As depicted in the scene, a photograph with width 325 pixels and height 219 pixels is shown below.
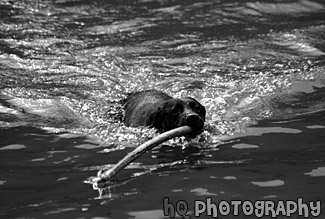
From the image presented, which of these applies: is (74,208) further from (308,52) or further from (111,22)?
(111,22)

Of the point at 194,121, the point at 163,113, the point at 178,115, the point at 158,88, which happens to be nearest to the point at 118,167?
the point at 194,121

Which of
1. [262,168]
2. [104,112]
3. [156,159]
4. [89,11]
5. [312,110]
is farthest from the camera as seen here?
[89,11]

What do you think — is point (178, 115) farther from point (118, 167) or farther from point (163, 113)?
point (118, 167)

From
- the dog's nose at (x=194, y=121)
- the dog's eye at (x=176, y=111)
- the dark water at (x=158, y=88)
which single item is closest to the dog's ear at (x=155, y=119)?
the dark water at (x=158, y=88)

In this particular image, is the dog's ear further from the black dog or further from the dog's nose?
the dog's nose

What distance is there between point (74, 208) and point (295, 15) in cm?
1023

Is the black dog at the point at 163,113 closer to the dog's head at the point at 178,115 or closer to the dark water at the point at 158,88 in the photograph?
the dog's head at the point at 178,115

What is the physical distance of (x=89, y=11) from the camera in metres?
14.5

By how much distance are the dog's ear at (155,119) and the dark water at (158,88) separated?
17 cm

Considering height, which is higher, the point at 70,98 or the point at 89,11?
the point at 89,11

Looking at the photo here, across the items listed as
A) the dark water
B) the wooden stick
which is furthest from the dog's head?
the wooden stick

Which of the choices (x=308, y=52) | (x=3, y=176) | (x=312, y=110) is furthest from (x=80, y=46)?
(x=3, y=176)

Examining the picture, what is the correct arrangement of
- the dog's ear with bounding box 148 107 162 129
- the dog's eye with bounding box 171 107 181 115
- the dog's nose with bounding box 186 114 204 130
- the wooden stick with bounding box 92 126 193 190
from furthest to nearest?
the dog's ear with bounding box 148 107 162 129
the dog's eye with bounding box 171 107 181 115
the dog's nose with bounding box 186 114 204 130
the wooden stick with bounding box 92 126 193 190

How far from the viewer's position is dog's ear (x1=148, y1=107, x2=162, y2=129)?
7602mm
